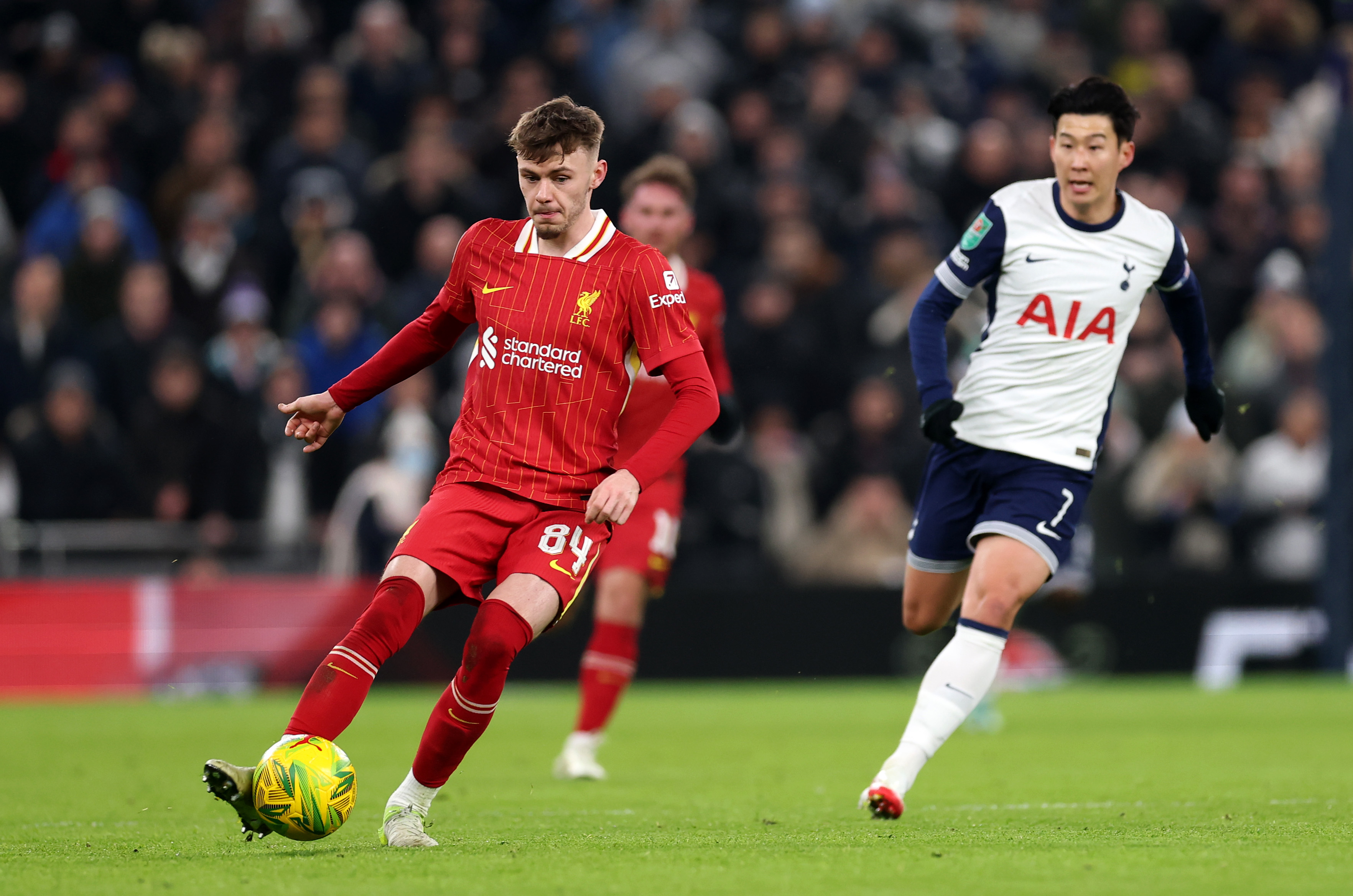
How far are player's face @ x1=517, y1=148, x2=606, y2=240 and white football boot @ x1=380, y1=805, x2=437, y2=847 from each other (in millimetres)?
1813

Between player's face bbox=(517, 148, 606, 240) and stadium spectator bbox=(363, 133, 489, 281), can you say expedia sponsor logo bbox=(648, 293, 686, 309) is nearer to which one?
player's face bbox=(517, 148, 606, 240)

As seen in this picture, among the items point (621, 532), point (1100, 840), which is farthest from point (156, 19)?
point (1100, 840)

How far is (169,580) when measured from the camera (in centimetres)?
1390

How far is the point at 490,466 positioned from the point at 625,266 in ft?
2.46

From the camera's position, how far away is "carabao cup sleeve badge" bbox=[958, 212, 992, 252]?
6.69 metres

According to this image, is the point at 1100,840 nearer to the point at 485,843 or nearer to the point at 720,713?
the point at 485,843

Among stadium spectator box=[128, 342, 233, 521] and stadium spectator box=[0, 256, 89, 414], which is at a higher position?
stadium spectator box=[0, 256, 89, 414]

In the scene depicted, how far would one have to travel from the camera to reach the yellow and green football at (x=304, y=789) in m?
5.07

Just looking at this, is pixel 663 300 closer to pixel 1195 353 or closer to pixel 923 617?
pixel 923 617

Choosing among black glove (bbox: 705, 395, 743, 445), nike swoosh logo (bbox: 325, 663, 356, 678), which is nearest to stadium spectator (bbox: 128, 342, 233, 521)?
black glove (bbox: 705, 395, 743, 445)

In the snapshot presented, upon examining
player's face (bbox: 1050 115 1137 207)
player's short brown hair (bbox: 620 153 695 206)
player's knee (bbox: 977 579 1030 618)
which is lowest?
player's knee (bbox: 977 579 1030 618)

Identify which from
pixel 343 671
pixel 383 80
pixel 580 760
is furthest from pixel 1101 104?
pixel 383 80

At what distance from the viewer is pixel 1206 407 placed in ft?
23.5

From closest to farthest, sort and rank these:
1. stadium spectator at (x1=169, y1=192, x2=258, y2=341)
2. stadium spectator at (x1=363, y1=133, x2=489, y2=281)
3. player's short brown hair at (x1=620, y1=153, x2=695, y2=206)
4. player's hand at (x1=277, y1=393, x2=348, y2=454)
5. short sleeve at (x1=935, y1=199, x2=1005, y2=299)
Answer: player's hand at (x1=277, y1=393, x2=348, y2=454) → short sleeve at (x1=935, y1=199, x2=1005, y2=299) → player's short brown hair at (x1=620, y1=153, x2=695, y2=206) → stadium spectator at (x1=169, y1=192, x2=258, y2=341) → stadium spectator at (x1=363, y1=133, x2=489, y2=281)
